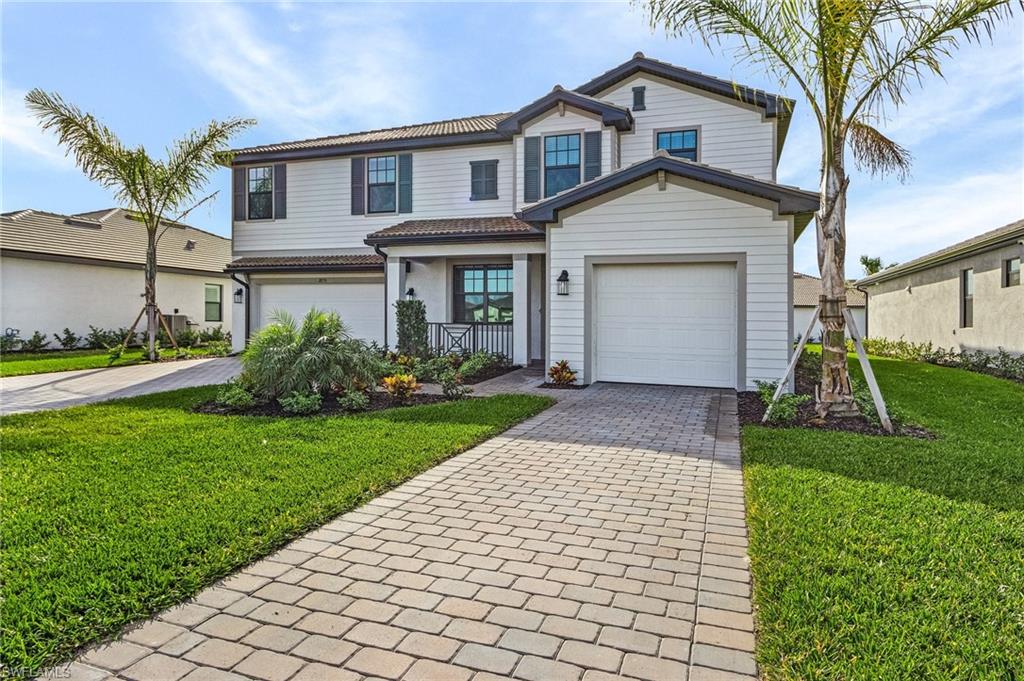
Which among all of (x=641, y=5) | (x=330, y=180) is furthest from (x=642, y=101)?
(x=330, y=180)

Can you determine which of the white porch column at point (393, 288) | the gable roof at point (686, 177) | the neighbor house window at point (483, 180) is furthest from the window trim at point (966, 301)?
the white porch column at point (393, 288)

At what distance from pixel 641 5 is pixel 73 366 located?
14.3 metres

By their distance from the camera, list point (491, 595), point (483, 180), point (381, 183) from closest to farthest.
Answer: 1. point (491, 595)
2. point (483, 180)
3. point (381, 183)

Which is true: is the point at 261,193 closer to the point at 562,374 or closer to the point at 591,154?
the point at 591,154

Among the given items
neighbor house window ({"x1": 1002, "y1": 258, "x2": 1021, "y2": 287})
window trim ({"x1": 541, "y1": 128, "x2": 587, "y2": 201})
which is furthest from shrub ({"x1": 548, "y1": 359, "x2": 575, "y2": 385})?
neighbor house window ({"x1": 1002, "y1": 258, "x2": 1021, "y2": 287})

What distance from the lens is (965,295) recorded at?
1609 centimetres

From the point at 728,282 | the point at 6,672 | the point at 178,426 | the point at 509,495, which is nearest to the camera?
the point at 6,672

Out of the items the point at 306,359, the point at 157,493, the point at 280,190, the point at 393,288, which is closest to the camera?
the point at 157,493

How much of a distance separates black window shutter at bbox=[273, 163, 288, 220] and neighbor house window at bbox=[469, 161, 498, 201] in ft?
18.9

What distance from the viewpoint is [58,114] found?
14.2m

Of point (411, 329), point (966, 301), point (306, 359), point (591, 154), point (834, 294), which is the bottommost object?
point (306, 359)

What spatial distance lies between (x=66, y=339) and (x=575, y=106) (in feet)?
55.0

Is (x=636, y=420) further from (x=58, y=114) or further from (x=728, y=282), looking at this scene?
(x=58, y=114)

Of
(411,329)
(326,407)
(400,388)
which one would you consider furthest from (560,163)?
(326,407)
